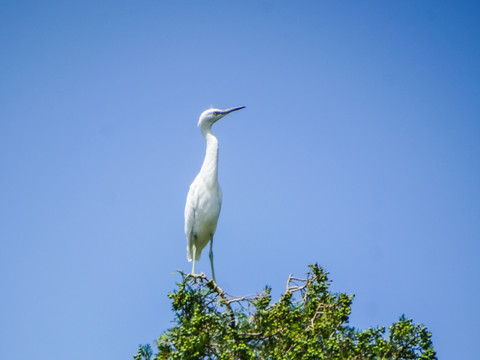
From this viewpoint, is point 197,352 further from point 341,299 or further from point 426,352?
point 426,352

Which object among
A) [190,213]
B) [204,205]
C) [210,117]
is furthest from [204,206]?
[210,117]

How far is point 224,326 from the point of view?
274 inches

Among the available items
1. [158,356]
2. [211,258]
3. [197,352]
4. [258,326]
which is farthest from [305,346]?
[211,258]

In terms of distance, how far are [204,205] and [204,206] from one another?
0.05 feet

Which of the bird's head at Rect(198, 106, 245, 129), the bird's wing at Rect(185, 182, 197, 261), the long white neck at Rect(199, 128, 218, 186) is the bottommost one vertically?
the bird's wing at Rect(185, 182, 197, 261)

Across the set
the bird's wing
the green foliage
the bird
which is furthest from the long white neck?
the green foliage

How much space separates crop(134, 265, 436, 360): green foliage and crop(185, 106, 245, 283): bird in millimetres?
2691

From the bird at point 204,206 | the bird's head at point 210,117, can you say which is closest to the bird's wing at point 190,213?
the bird at point 204,206

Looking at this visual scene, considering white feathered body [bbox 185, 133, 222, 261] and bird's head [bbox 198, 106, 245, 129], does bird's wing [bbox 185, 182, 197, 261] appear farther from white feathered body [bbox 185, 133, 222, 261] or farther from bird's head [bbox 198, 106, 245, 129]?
bird's head [bbox 198, 106, 245, 129]

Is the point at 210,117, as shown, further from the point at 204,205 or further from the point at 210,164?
the point at 204,205

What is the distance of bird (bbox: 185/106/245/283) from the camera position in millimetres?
10008

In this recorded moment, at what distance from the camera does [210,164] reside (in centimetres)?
1030

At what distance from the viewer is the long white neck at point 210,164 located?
10.2 meters

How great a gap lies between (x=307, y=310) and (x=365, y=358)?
89cm
